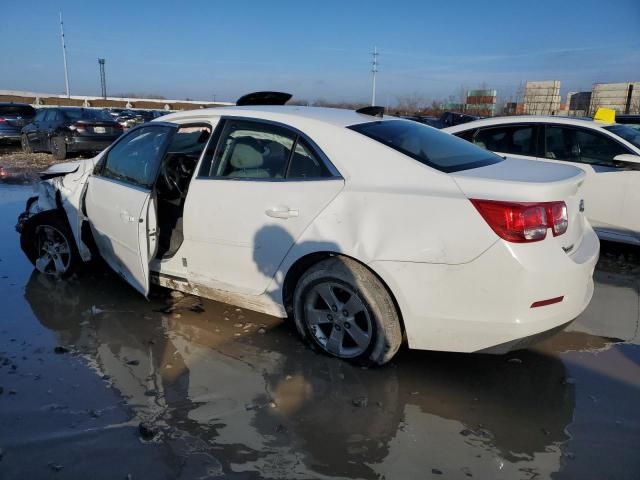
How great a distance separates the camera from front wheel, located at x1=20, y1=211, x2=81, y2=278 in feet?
15.9

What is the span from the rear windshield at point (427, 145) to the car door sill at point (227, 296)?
4.39ft

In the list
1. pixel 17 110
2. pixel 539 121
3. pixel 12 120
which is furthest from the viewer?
pixel 17 110

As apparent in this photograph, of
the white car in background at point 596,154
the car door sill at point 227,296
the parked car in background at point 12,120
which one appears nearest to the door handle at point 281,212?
the car door sill at point 227,296

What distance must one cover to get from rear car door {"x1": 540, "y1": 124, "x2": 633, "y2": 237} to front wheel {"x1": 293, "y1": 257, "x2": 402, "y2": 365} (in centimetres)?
368

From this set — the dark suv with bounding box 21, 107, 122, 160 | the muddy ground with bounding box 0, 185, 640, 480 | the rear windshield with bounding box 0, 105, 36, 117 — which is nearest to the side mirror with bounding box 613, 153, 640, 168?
the muddy ground with bounding box 0, 185, 640, 480

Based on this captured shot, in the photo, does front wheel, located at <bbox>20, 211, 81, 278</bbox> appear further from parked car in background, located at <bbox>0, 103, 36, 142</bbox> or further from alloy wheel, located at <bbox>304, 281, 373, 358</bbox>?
parked car in background, located at <bbox>0, 103, 36, 142</bbox>

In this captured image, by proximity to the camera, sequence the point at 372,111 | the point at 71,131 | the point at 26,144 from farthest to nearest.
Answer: the point at 26,144 < the point at 71,131 < the point at 372,111

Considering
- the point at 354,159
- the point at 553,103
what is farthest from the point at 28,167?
the point at 553,103

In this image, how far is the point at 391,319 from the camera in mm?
3117

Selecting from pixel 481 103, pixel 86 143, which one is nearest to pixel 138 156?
pixel 86 143

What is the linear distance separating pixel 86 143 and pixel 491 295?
47.0 feet

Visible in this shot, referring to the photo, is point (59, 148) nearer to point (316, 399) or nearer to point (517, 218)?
point (316, 399)

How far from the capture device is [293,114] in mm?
3627

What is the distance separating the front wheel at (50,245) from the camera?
15.9 ft
